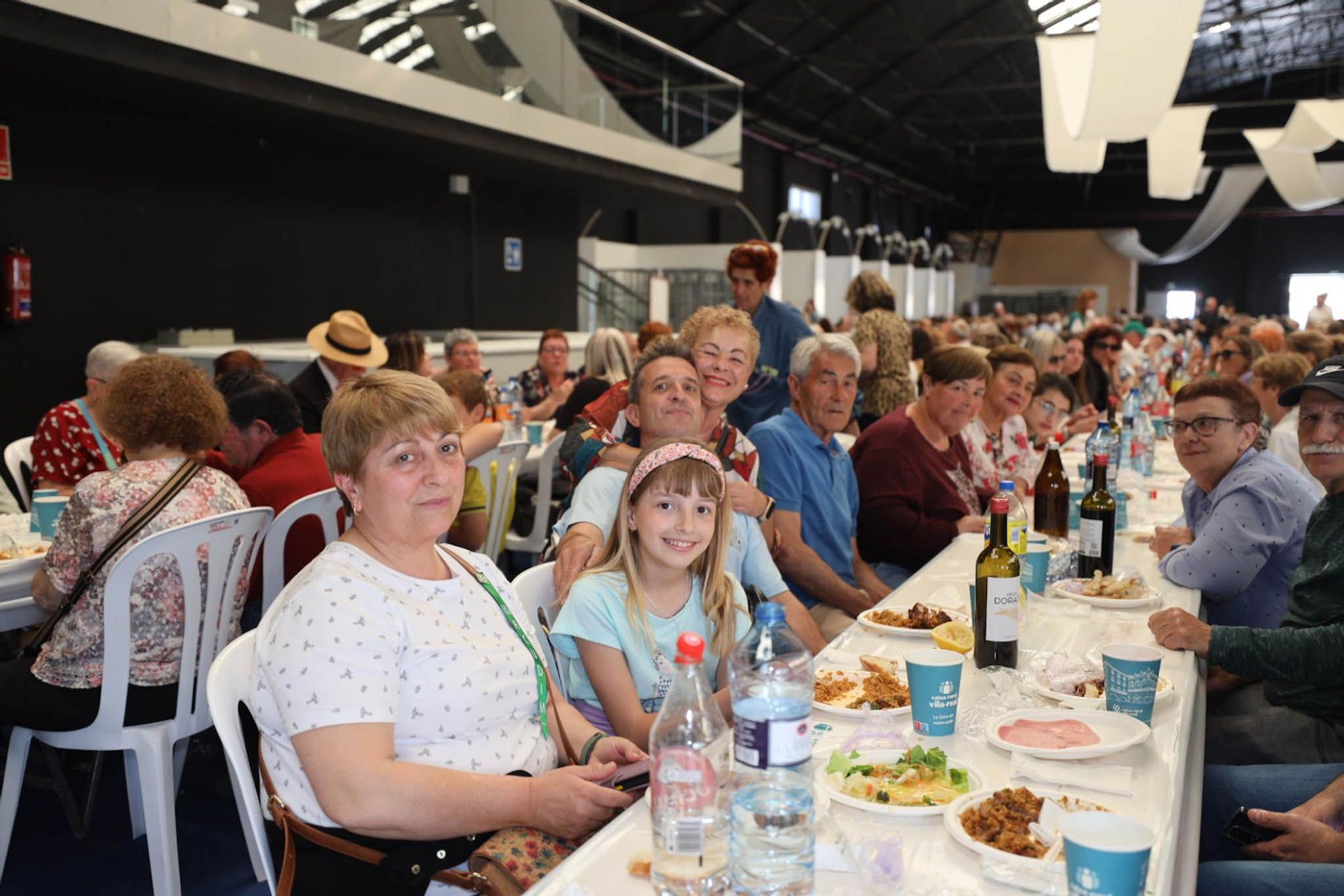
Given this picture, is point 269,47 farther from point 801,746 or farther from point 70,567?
point 801,746

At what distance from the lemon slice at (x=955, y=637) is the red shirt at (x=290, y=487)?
72.3 inches

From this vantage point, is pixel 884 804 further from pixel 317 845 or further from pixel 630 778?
pixel 317 845

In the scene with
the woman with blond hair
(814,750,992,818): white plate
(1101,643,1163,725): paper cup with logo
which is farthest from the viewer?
the woman with blond hair

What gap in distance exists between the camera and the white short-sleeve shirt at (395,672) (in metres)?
1.55

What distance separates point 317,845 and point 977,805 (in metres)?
0.93

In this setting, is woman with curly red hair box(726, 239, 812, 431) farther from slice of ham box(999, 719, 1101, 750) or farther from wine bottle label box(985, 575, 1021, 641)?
slice of ham box(999, 719, 1101, 750)

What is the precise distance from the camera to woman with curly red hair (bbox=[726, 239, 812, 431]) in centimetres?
483

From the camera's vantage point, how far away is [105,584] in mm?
2584

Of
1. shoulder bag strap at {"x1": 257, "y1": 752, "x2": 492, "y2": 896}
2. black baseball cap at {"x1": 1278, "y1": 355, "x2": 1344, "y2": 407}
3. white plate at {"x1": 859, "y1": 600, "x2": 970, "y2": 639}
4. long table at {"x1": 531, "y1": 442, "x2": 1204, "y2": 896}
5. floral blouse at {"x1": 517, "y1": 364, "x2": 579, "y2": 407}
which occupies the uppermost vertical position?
black baseball cap at {"x1": 1278, "y1": 355, "x2": 1344, "y2": 407}

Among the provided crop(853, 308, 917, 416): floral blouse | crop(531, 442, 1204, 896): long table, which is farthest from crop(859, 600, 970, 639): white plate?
crop(853, 308, 917, 416): floral blouse

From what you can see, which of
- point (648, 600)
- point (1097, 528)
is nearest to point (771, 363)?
point (1097, 528)

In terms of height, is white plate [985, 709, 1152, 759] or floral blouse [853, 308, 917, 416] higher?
floral blouse [853, 308, 917, 416]

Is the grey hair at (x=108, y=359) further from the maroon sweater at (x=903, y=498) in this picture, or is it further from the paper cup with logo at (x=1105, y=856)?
the paper cup with logo at (x=1105, y=856)

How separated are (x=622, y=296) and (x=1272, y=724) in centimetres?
1279
